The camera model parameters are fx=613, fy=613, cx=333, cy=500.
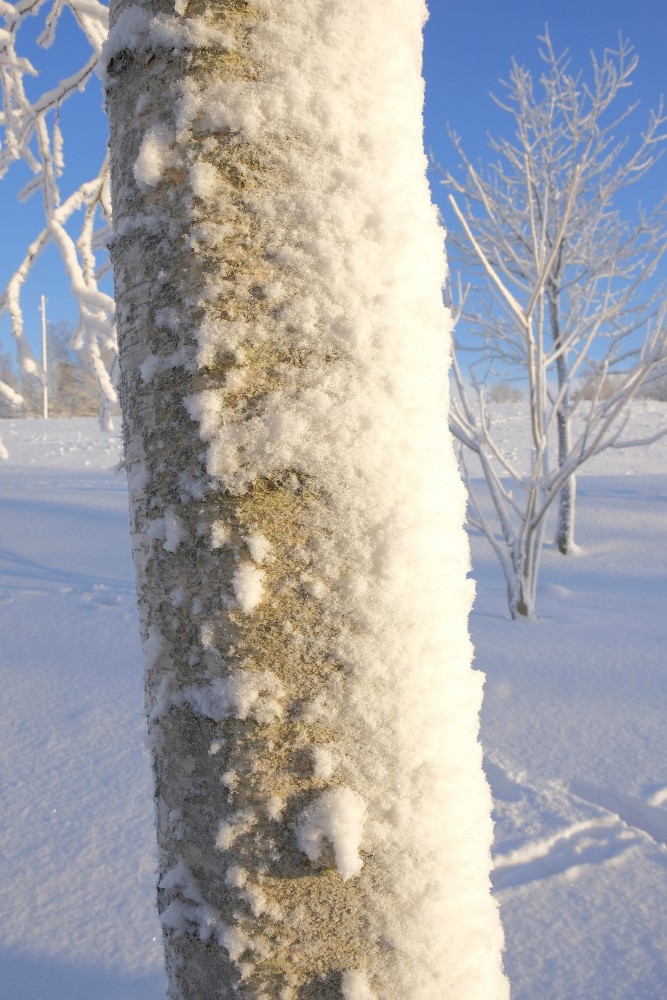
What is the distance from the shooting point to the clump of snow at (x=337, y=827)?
0.47m

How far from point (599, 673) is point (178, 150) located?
2.57 metres

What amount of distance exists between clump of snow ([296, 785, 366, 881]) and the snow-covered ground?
34.6 inches

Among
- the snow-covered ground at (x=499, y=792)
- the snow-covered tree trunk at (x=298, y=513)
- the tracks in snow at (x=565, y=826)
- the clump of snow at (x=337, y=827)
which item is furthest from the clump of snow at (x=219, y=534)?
the tracks in snow at (x=565, y=826)

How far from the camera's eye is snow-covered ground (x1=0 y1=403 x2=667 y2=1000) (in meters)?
1.14

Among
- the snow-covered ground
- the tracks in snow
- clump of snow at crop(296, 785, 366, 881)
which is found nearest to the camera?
clump of snow at crop(296, 785, 366, 881)

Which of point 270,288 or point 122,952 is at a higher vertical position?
point 270,288

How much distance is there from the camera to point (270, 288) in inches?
18.9

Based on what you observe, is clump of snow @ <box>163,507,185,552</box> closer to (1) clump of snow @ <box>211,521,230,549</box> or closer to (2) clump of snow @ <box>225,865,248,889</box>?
(1) clump of snow @ <box>211,521,230,549</box>

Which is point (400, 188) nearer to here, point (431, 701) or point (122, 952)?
point (431, 701)

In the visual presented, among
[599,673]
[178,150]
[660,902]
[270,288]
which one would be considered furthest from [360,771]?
[599,673]

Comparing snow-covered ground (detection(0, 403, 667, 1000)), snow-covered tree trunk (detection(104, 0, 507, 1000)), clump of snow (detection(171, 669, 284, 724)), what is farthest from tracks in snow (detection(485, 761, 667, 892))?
clump of snow (detection(171, 669, 284, 724))

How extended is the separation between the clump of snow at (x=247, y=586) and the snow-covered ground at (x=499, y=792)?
100 cm

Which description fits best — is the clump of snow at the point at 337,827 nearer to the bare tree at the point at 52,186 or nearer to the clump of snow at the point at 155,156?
the clump of snow at the point at 155,156

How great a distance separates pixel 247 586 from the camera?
0.47 m
